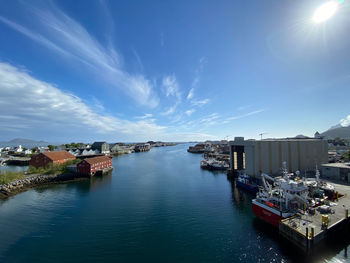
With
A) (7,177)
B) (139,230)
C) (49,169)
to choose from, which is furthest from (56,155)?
(139,230)

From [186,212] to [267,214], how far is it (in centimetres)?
809

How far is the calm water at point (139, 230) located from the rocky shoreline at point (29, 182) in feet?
9.78

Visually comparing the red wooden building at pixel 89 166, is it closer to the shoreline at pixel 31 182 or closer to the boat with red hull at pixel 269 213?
the shoreline at pixel 31 182

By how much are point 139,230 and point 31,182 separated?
2840cm

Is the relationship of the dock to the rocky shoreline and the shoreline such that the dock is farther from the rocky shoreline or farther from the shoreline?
the rocky shoreline

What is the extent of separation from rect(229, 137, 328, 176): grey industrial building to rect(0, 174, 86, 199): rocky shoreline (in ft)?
117

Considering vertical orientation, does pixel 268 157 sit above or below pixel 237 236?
above

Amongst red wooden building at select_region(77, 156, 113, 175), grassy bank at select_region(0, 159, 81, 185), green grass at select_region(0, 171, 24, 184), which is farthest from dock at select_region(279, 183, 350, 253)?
grassy bank at select_region(0, 159, 81, 185)

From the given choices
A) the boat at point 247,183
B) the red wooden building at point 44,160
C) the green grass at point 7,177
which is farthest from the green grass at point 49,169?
the boat at point 247,183

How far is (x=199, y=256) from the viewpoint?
35.1 ft

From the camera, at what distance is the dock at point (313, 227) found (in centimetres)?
1065

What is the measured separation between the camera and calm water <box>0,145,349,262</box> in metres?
10.9

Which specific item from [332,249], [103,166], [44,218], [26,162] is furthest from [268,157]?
[26,162]

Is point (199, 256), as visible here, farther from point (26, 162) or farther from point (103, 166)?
point (26, 162)
